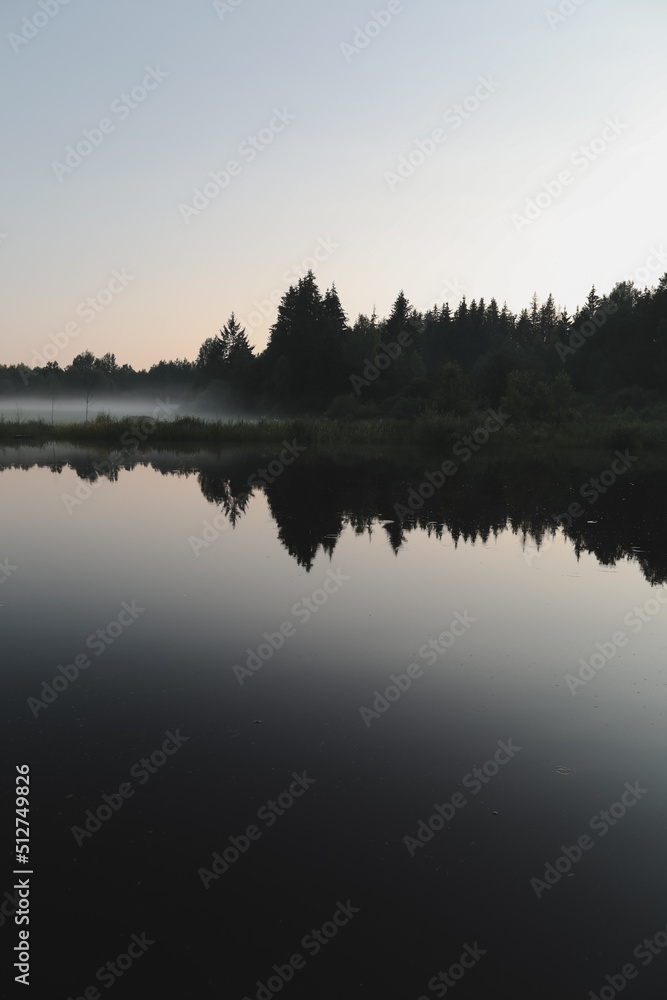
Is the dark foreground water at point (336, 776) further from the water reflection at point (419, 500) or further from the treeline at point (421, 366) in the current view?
the treeline at point (421, 366)

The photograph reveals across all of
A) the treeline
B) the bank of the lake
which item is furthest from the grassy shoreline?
the treeline

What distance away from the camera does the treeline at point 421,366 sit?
6181cm

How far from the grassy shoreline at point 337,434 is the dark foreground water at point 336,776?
31240mm

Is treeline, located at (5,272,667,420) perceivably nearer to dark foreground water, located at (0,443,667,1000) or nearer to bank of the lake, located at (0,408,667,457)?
bank of the lake, located at (0,408,667,457)

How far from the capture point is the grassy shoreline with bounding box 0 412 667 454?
41750 millimetres

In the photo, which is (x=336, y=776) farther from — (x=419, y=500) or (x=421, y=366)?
(x=421, y=366)

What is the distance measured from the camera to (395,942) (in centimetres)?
325

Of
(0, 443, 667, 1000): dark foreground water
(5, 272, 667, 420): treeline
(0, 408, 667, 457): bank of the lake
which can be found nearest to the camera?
(0, 443, 667, 1000): dark foreground water

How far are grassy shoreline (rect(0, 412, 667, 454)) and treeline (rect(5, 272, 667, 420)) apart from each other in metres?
4.59

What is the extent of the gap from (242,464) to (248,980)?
2777cm

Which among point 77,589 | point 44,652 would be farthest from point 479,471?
point 44,652

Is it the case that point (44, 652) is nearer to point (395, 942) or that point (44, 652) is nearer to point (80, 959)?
point (80, 959)

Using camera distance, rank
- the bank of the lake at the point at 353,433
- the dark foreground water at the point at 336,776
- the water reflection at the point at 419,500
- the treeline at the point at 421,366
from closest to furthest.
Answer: the dark foreground water at the point at 336,776 < the water reflection at the point at 419,500 < the bank of the lake at the point at 353,433 < the treeline at the point at 421,366

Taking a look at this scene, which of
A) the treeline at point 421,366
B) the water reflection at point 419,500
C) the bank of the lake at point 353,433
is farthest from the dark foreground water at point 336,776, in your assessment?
the treeline at point 421,366
